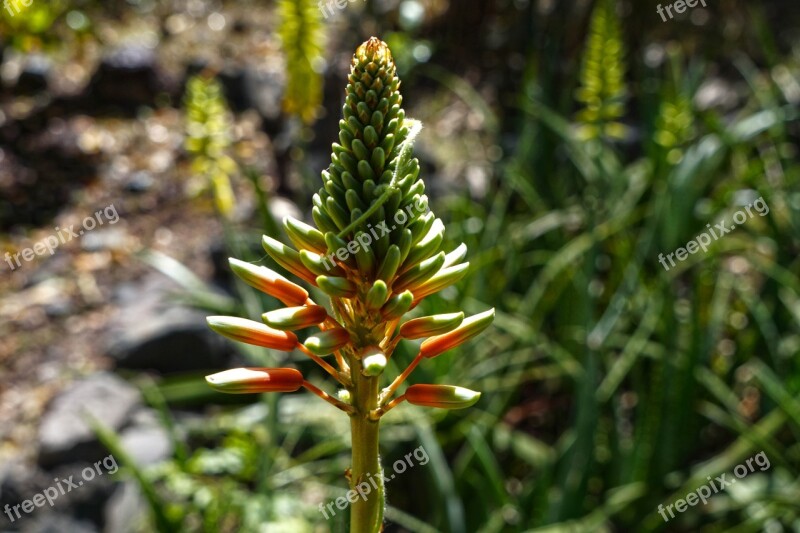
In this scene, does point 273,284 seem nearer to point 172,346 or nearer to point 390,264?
point 390,264

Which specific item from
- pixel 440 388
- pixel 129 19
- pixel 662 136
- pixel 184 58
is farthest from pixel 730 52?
pixel 440 388

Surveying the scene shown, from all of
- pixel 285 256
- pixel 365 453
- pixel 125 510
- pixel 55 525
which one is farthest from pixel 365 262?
pixel 55 525

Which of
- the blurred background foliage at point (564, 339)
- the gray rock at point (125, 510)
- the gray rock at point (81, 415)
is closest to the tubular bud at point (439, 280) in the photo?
the blurred background foliage at point (564, 339)

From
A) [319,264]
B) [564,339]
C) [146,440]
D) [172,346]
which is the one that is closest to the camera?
[319,264]

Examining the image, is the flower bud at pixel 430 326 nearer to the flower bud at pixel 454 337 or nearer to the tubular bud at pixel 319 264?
the flower bud at pixel 454 337

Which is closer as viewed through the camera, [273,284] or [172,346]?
[273,284]

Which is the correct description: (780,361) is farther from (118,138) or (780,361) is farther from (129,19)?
(129,19)
